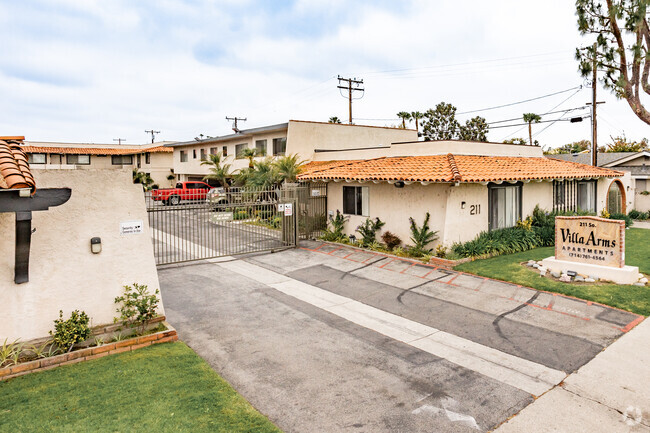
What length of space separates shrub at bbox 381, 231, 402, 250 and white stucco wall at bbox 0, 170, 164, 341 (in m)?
9.32

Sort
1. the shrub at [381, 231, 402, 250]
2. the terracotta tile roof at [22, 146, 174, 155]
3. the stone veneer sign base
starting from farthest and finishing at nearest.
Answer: the terracotta tile roof at [22, 146, 174, 155] → the shrub at [381, 231, 402, 250] → the stone veneer sign base

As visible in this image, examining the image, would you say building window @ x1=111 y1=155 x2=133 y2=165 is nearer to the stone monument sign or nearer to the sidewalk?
the stone monument sign

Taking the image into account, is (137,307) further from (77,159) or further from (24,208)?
(77,159)

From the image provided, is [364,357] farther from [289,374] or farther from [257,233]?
[257,233]

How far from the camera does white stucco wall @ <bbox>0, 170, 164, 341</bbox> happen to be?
6.31m

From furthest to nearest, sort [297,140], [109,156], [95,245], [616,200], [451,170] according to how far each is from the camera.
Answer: [109,156] → [297,140] → [616,200] → [451,170] → [95,245]

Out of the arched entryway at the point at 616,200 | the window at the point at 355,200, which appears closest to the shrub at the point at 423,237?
the window at the point at 355,200

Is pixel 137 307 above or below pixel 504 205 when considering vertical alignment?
below

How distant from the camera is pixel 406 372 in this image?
20.9ft

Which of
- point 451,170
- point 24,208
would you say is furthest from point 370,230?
point 24,208

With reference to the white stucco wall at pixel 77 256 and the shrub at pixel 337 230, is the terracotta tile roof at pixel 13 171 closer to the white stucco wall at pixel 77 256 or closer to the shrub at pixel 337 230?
the white stucco wall at pixel 77 256

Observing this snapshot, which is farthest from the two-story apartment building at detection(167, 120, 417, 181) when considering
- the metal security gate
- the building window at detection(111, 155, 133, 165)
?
the building window at detection(111, 155, 133, 165)

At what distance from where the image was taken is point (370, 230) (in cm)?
1611

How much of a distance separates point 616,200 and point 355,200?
18182mm
